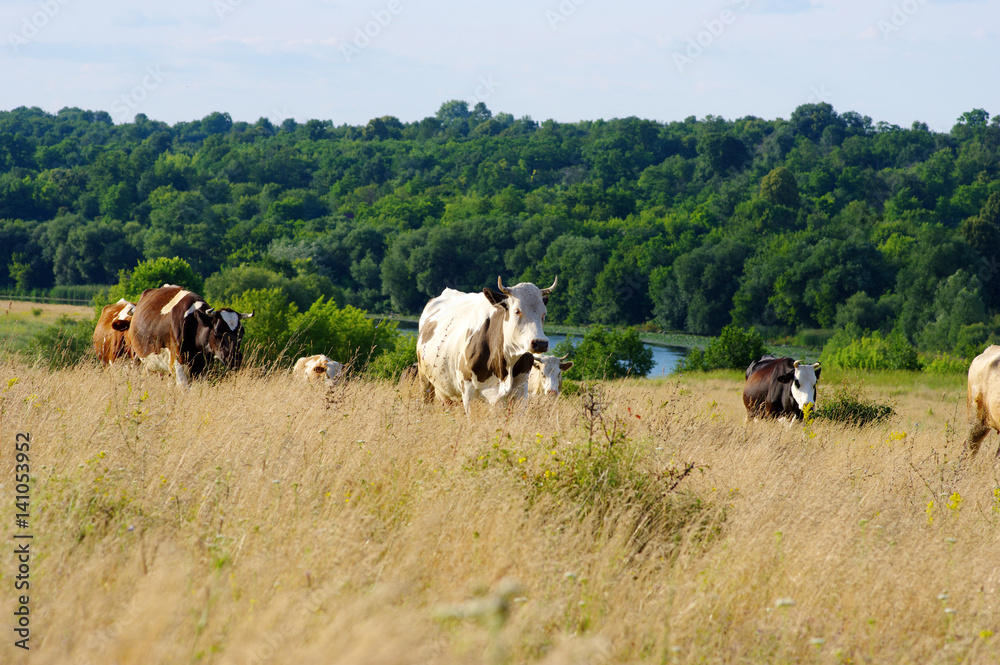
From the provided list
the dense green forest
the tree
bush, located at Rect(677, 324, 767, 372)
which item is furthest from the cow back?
the tree

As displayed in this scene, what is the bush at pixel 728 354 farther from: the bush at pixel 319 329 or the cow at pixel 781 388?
the cow at pixel 781 388

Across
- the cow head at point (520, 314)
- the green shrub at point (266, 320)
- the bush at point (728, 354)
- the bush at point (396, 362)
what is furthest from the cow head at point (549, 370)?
the bush at point (728, 354)

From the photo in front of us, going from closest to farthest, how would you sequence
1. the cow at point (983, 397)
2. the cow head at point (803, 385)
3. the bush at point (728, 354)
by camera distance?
1. the cow at point (983, 397)
2. the cow head at point (803, 385)
3. the bush at point (728, 354)

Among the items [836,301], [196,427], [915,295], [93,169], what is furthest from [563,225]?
[196,427]

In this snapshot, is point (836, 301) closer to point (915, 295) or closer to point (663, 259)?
point (915, 295)

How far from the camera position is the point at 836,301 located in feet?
253

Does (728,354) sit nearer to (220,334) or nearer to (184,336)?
(220,334)

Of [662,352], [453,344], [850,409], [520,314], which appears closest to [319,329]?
[850,409]

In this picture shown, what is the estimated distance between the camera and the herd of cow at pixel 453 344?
25.8ft

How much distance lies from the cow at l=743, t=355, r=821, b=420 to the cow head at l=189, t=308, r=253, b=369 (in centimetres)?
874

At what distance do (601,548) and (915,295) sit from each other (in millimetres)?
75168

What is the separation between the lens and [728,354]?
46.1 meters

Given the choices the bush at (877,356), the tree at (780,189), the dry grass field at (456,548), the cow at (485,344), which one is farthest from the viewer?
the tree at (780,189)

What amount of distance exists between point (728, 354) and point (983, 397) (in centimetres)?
3592
